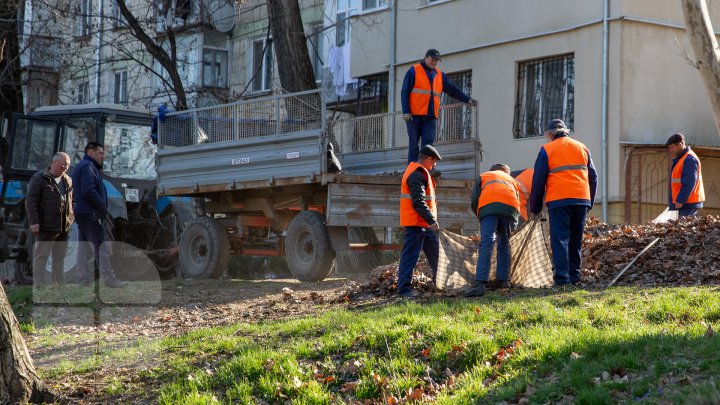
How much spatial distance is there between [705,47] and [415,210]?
15.7 ft

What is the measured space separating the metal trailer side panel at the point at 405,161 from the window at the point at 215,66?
1863cm

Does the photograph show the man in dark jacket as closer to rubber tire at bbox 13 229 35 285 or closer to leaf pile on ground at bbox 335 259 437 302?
rubber tire at bbox 13 229 35 285

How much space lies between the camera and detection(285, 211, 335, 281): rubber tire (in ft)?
46.9

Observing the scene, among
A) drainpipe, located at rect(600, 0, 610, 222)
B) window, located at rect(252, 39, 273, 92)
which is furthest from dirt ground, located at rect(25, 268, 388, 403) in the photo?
window, located at rect(252, 39, 273, 92)

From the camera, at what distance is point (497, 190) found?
435 inches

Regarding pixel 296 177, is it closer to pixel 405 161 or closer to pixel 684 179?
pixel 405 161

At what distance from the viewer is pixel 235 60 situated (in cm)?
3306

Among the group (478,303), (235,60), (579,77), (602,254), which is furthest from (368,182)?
(235,60)

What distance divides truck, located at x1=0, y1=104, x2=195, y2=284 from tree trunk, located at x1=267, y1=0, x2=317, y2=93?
2.64 meters

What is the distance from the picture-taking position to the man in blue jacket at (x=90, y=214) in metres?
13.6

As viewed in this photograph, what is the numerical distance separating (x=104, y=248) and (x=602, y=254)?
6.24m

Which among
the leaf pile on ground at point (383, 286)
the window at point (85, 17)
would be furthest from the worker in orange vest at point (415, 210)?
the window at point (85, 17)

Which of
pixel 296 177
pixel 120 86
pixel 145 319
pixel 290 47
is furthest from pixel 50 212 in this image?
pixel 120 86

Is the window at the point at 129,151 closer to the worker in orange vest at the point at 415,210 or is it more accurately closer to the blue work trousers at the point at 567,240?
the worker in orange vest at the point at 415,210
